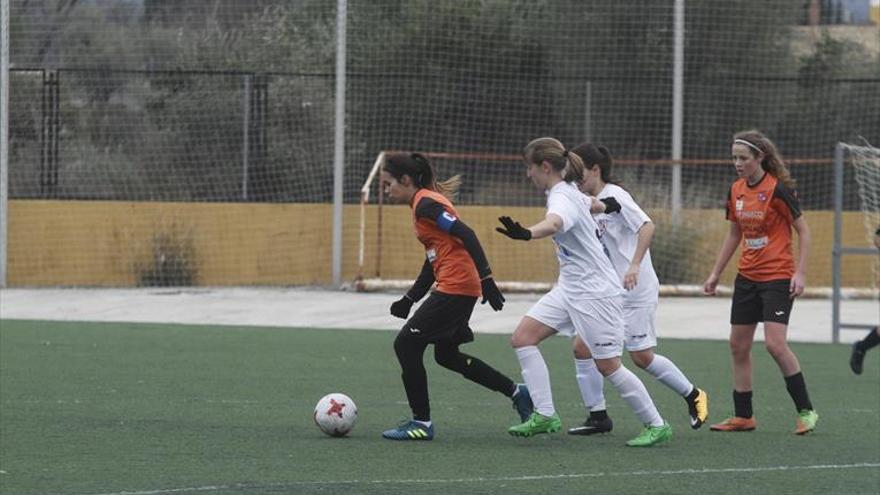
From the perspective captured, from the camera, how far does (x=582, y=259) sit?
8.66 m

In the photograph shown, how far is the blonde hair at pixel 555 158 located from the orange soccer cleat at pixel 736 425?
2031mm

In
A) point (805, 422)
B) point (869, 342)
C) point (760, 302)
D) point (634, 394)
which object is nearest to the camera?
point (634, 394)

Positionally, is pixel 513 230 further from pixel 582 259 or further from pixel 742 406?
pixel 742 406

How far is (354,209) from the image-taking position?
2392 cm

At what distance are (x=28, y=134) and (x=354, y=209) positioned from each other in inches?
201

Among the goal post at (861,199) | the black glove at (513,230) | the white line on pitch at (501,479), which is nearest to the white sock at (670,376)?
the white line on pitch at (501,479)

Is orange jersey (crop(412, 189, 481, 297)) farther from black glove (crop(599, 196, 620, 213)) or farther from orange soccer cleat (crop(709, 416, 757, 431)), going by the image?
orange soccer cleat (crop(709, 416, 757, 431))

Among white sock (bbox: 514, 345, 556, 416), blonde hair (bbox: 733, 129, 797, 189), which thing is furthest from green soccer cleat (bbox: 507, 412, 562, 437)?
blonde hair (bbox: 733, 129, 797, 189)

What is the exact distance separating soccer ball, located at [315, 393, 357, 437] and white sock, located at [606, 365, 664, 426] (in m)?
1.46

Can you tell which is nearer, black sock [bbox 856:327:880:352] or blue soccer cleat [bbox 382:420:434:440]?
blue soccer cleat [bbox 382:420:434:440]

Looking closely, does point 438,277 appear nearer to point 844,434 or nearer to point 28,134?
point 844,434

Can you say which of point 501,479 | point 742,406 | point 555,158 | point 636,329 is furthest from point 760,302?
point 501,479

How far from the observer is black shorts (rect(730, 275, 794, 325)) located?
9570 mm

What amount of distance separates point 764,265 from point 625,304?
3.02ft
